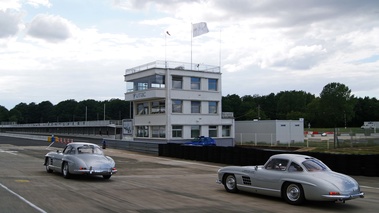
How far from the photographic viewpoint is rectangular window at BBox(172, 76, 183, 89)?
168ft

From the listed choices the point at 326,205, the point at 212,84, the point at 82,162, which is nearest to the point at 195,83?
the point at 212,84

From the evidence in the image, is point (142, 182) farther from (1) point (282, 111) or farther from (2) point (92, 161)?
(1) point (282, 111)

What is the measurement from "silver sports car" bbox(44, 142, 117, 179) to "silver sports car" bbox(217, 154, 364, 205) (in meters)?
5.37

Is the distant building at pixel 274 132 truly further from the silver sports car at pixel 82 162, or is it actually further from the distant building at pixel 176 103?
the silver sports car at pixel 82 162

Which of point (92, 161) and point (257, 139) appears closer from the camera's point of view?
point (92, 161)

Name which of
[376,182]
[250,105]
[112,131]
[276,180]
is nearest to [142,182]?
[276,180]

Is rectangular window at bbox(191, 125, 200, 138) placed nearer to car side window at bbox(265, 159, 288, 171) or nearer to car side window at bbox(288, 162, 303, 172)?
car side window at bbox(265, 159, 288, 171)

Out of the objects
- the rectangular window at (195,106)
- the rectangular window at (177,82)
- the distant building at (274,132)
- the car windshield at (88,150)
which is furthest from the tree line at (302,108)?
the car windshield at (88,150)

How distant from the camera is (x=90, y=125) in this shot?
101 m

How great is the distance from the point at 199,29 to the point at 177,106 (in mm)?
10818

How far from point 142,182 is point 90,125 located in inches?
3452

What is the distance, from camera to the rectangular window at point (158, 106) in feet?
167

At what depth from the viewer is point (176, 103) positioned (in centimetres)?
5112

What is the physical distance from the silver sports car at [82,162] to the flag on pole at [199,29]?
37803 millimetres
